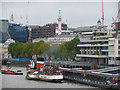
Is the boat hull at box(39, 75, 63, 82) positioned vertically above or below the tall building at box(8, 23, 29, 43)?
below

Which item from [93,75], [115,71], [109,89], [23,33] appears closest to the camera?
[109,89]

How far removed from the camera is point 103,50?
263 feet

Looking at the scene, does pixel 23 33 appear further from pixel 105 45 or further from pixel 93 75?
pixel 93 75

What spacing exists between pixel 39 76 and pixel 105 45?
25.9 m

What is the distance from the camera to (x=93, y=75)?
169ft

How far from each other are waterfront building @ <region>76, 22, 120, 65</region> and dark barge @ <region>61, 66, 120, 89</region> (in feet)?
58.2

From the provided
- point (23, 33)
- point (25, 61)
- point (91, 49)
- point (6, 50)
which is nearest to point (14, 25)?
point (23, 33)

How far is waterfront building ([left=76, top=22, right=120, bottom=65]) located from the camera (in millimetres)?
76000

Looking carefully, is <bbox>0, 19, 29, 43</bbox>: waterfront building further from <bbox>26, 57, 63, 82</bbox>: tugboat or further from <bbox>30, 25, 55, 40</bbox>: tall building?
<bbox>26, 57, 63, 82</bbox>: tugboat

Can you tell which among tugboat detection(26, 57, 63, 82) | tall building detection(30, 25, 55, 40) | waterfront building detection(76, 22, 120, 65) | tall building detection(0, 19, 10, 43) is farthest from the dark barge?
tall building detection(0, 19, 10, 43)

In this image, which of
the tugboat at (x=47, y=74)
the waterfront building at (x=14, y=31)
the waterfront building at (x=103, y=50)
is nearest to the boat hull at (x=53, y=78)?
the tugboat at (x=47, y=74)

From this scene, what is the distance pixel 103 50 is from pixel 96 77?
98.9ft

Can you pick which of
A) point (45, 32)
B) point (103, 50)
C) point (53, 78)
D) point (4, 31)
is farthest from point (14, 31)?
point (53, 78)

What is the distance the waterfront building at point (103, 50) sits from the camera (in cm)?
7600
